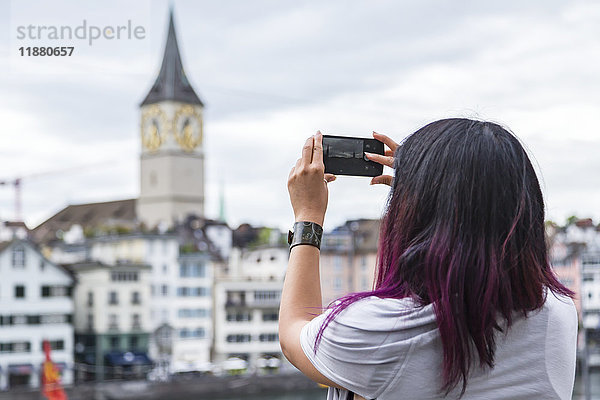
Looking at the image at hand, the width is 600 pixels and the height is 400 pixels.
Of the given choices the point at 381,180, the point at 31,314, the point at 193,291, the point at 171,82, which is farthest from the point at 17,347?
the point at 381,180

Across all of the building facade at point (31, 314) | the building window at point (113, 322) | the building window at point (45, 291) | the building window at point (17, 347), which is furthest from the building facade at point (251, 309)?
the building window at point (17, 347)

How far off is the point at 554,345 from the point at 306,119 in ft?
50.4

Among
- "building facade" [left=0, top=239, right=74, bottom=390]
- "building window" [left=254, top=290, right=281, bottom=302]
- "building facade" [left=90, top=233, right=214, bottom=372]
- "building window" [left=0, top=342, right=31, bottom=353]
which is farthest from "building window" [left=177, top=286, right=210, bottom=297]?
"building window" [left=0, top=342, right=31, bottom=353]

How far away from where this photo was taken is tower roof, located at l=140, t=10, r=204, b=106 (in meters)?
17.9

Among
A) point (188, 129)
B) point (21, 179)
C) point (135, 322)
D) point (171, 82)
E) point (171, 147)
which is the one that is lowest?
point (135, 322)

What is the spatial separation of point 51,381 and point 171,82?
25.7 ft

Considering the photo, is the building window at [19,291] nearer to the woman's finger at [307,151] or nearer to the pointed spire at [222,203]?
the pointed spire at [222,203]

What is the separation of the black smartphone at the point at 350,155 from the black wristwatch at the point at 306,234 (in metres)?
0.04

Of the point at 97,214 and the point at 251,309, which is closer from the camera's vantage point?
the point at 251,309

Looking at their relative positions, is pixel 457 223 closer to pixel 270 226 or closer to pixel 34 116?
pixel 270 226

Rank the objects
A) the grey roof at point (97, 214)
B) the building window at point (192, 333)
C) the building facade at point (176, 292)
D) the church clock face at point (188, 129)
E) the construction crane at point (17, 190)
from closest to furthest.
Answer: the building facade at point (176, 292) < the building window at point (192, 333) < the construction crane at point (17, 190) < the grey roof at point (97, 214) < the church clock face at point (188, 129)

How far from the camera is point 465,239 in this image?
358 mm

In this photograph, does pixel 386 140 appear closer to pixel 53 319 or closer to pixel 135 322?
pixel 53 319

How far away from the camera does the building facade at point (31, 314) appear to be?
13.0m
